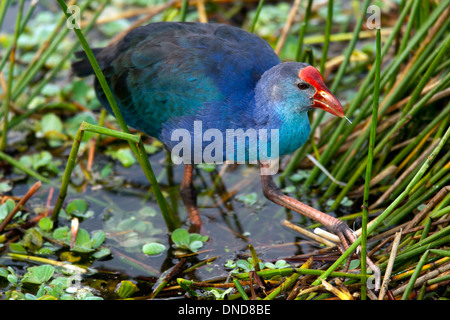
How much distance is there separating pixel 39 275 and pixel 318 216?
1248 millimetres

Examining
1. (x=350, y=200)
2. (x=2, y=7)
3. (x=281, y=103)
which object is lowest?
(x=350, y=200)

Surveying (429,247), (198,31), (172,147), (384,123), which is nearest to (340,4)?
(384,123)

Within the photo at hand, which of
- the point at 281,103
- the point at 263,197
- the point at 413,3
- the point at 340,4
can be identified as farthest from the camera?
the point at 340,4

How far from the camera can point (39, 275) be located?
245cm

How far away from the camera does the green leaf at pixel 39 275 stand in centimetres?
244

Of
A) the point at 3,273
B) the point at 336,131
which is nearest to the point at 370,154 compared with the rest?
the point at 336,131

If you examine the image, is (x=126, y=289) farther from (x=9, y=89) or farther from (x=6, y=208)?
(x=9, y=89)

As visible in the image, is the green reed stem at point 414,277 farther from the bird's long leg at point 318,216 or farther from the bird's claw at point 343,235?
the bird's claw at point 343,235

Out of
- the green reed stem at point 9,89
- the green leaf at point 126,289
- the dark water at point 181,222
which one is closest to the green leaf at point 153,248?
the dark water at point 181,222

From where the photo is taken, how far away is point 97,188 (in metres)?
3.20

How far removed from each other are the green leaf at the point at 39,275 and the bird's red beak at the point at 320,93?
4.38 feet

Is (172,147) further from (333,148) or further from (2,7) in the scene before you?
(2,7)

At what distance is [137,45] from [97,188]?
0.90 metres

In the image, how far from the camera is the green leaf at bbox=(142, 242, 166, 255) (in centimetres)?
270
